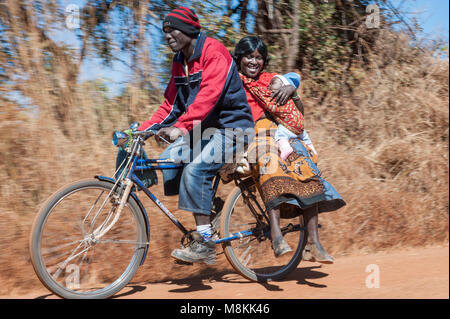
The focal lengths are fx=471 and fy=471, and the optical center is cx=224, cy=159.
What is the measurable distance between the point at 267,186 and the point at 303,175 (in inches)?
12.2

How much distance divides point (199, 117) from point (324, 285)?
1.86 meters

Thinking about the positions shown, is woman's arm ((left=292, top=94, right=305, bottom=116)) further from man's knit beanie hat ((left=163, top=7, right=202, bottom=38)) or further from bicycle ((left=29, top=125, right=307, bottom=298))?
man's knit beanie hat ((left=163, top=7, right=202, bottom=38))

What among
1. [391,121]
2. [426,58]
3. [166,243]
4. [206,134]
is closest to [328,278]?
[166,243]

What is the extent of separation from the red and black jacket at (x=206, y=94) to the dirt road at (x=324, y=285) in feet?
4.29

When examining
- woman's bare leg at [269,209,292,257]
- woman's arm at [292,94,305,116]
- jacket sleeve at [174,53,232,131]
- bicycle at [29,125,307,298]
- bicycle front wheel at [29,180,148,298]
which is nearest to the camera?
bicycle front wheel at [29,180,148,298]

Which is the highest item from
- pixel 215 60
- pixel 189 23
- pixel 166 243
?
pixel 189 23

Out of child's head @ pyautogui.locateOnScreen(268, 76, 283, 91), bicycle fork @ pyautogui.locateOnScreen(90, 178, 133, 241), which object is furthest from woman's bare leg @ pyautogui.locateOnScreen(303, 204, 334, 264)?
bicycle fork @ pyautogui.locateOnScreen(90, 178, 133, 241)

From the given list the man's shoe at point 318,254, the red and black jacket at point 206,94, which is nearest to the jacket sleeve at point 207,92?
the red and black jacket at point 206,94

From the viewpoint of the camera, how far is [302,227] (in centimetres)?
412

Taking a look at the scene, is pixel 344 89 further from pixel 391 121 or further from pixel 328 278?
pixel 328 278

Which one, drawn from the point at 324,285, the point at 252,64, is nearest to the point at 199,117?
the point at 252,64

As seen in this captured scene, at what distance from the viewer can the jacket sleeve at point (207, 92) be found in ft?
11.0

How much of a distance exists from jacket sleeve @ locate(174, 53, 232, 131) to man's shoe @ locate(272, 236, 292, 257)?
112cm

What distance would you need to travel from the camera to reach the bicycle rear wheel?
389 cm
